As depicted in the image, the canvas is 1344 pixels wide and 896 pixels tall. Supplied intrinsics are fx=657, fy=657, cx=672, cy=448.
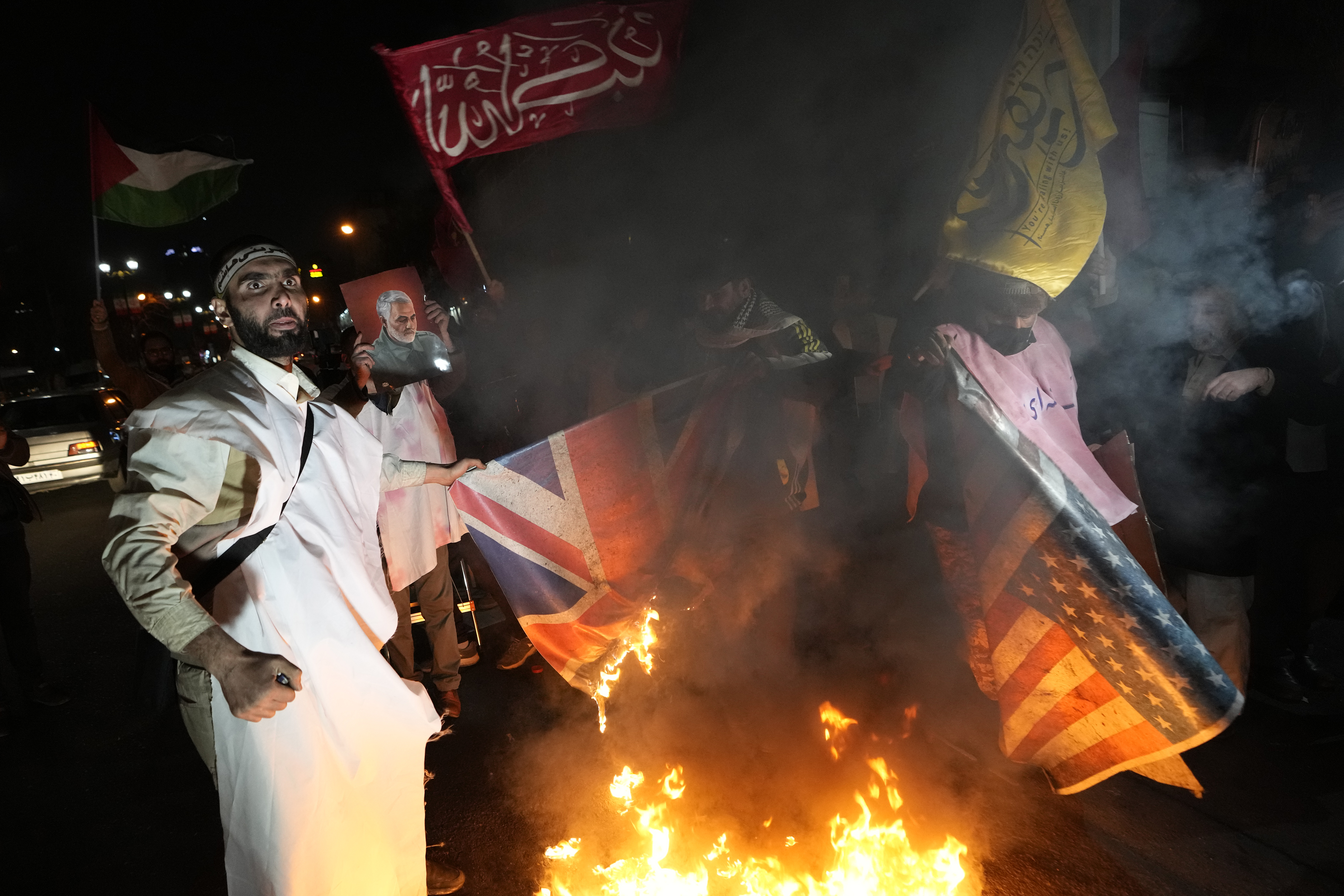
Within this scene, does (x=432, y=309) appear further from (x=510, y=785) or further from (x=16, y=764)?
(x=16, y=764)

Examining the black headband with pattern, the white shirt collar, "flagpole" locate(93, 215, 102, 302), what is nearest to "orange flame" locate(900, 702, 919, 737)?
the white shirt collar

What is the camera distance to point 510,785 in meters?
3.15

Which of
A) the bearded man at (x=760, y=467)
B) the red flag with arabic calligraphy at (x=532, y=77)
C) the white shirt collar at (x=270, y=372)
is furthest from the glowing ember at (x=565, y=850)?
the red flag with arabic calligraphy at (x=532, y=77)

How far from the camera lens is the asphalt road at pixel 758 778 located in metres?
2.49

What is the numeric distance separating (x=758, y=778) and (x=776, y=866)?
0.51m

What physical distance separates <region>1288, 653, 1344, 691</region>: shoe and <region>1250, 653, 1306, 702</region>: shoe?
14 mm

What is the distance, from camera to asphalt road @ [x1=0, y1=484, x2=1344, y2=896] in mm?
2492

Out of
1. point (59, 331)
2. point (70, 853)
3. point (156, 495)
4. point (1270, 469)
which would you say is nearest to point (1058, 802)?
point (1270, 469)

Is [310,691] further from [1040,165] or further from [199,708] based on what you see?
[1040,165]

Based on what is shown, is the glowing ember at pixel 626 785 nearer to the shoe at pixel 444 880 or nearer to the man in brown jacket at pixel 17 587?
the shoe at pixel 444 880

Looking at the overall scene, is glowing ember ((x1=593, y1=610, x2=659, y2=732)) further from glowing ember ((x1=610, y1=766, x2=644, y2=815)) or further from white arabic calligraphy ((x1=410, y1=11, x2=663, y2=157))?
white arabic calligraphy ((x1=410, y1=11, x2=663, y2=157))

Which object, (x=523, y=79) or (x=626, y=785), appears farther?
(x=523, y=79)

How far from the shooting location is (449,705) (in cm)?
379

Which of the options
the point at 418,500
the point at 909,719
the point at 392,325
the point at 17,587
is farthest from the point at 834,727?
the point at 17,587
